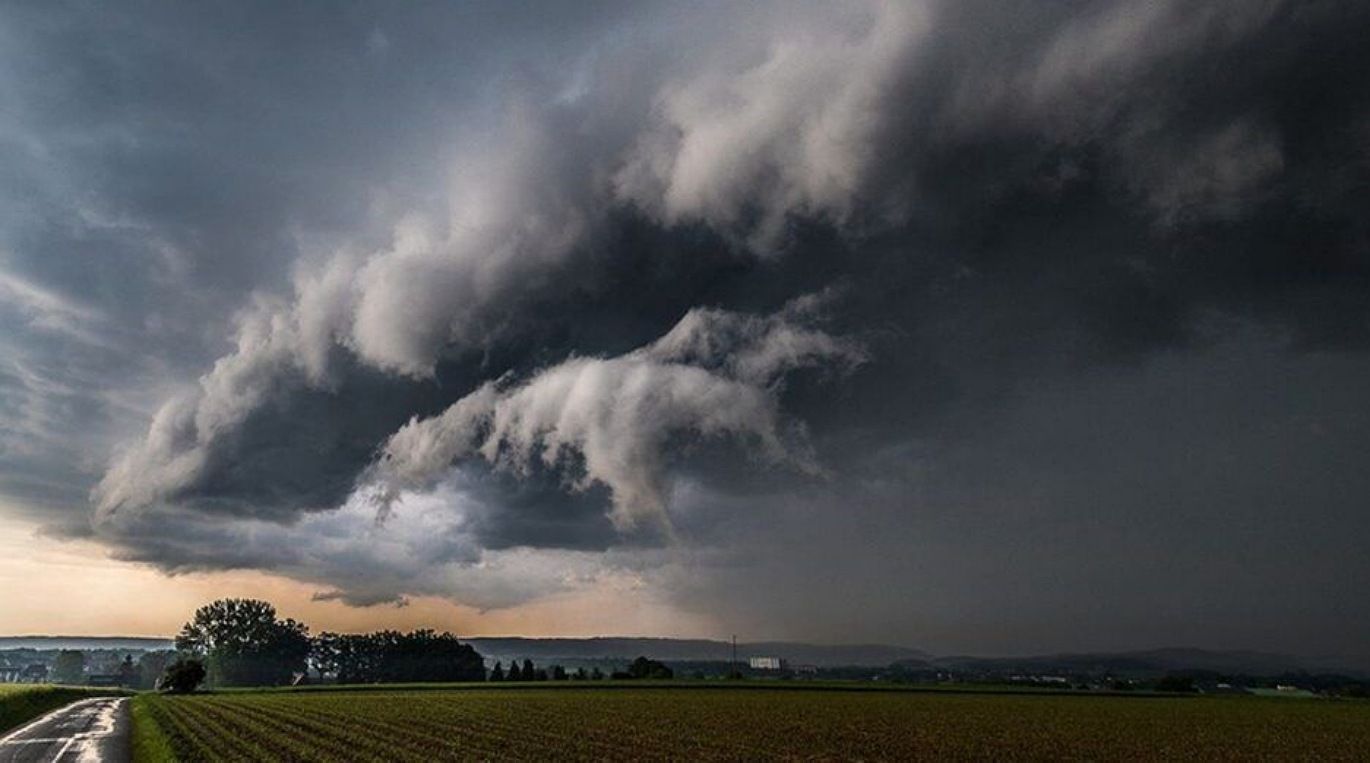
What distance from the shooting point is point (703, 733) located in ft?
172

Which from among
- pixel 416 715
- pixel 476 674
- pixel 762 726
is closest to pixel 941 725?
pixel 762 726

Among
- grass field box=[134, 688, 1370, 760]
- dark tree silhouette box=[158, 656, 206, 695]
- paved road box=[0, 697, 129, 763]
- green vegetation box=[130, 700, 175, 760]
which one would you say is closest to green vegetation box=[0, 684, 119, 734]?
paved road box=[0, 697, 129, 763]

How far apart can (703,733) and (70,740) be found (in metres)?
36.7

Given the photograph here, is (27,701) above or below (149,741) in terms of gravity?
below

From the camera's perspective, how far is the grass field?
42250 millimetres

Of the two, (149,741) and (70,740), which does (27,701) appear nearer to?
(70,740)

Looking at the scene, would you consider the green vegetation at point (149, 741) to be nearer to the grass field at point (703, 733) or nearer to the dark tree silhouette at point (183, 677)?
the grass field at point (703, 733)

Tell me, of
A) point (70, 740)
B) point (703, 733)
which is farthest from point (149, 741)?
point (703, 733)

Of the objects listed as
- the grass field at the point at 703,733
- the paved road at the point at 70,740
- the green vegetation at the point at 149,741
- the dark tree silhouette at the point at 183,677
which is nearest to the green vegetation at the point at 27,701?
the paved road at the point at 70,740

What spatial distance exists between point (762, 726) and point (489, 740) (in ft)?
67.5

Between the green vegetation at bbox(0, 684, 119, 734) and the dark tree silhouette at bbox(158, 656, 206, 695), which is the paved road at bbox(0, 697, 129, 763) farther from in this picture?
the dark tree silhouette at bbox(158, 656, 206, 695)

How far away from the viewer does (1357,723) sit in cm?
8581

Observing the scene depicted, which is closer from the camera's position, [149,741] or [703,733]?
[149,741]

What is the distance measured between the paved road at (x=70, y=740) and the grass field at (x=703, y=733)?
1682mm
